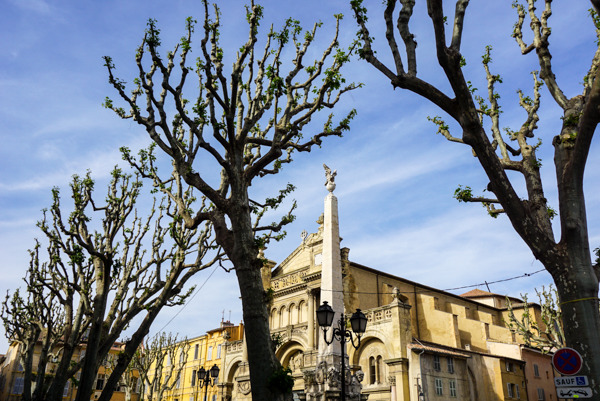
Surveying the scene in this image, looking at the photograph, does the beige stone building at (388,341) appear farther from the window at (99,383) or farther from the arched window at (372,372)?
the window at (99,383)

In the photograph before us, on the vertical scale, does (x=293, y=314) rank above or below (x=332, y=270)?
below

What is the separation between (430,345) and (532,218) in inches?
923

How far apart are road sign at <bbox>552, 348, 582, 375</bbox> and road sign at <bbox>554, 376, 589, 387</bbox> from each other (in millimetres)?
139

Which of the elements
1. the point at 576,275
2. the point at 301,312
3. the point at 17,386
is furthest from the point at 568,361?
the point at 17,386

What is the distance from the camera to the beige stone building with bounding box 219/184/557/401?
27.1 m

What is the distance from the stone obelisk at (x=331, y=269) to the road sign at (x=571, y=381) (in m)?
16.1

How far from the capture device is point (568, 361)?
7336 millimetres

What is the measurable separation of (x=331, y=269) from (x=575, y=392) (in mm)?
18954

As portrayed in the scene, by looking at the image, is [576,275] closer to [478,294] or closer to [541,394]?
[541,394]

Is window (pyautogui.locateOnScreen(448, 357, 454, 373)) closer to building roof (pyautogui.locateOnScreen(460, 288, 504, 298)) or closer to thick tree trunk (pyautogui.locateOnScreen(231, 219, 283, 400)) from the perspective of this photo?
building roof (pyautogui.locateOnScreen(460, 288, 504, 298))

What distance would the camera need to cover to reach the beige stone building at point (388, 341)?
27.1 meters

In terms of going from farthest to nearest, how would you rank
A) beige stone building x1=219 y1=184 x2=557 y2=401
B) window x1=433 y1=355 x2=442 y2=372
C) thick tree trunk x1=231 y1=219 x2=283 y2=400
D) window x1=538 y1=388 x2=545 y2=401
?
window x1=538 y1=388 x2=545 y2=401 → window x1=433 y1=355 x2=442 y2=372 → beige stone building x1=219 y1=184 x2=557 y2=401 → thick tree trunk x1=231 y1=219 x2=283 y2=400

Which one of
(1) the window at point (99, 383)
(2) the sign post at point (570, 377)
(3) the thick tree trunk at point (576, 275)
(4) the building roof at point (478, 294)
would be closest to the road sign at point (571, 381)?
(2) the sign post at point (570, 377)

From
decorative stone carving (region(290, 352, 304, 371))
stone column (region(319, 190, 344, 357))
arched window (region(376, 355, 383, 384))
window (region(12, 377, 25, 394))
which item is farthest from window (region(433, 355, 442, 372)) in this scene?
window (region(12, 377, 25, 394))
